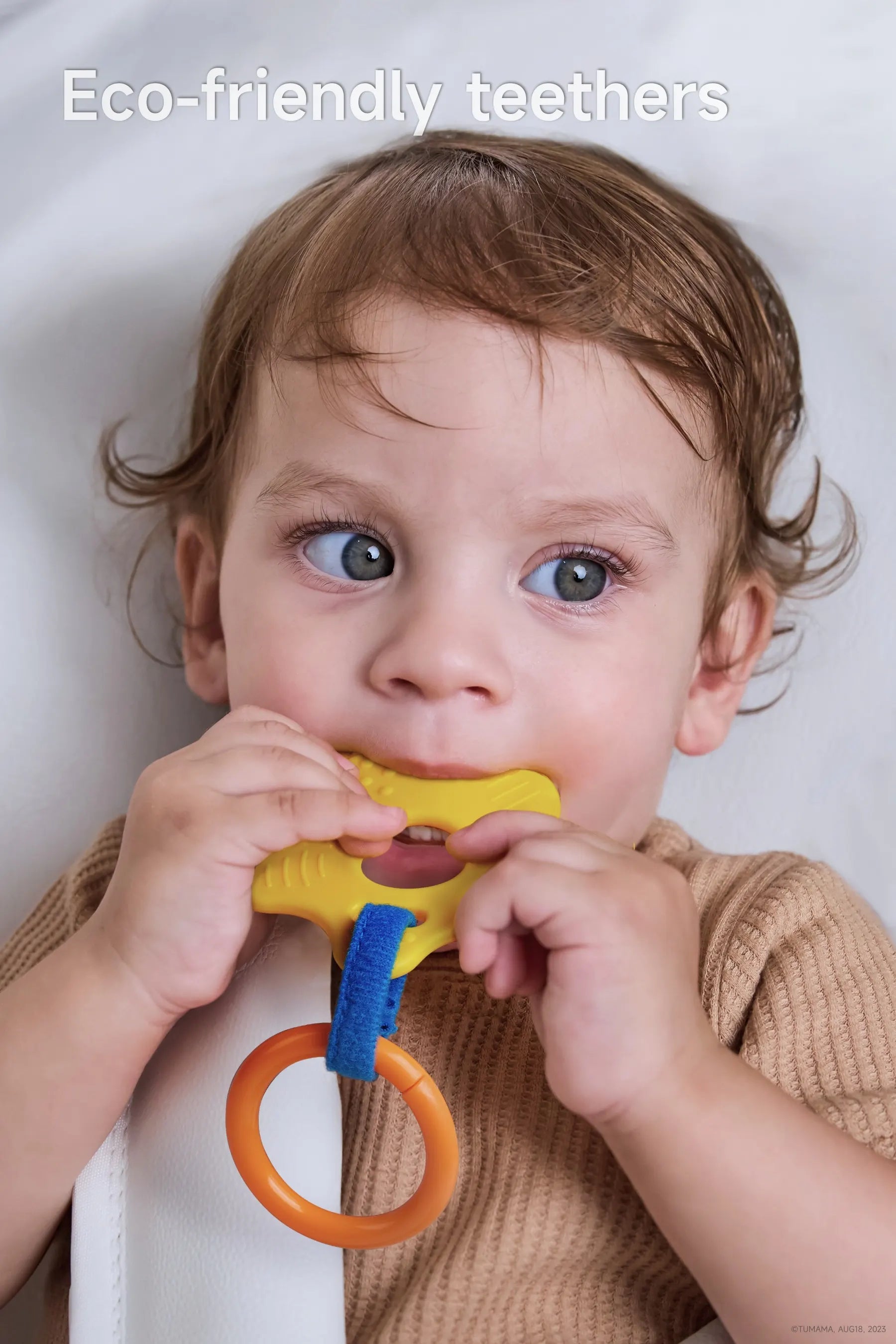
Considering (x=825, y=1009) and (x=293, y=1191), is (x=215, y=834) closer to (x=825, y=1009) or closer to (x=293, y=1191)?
(x=293, y=1191)

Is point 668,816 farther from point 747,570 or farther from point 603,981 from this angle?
point 603,981

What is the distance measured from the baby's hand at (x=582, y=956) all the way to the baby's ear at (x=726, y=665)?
1.26 ft

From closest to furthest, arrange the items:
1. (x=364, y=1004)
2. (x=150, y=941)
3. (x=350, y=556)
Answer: (x=364, y=1004)
(x=150, y=941)
(x=350, y=556)

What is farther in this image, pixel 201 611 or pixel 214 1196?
pixel 201 611

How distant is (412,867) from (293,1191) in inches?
9.8

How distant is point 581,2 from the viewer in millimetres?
1479

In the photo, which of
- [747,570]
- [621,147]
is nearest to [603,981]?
[747,570]

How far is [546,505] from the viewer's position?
3.31 ft

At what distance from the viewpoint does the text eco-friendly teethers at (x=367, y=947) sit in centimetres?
85

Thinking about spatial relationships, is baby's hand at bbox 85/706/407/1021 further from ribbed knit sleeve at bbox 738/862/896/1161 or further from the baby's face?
ribbed knit sleeve at bbox 738/862/896/1161

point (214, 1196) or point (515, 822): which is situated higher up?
point (515, 822)

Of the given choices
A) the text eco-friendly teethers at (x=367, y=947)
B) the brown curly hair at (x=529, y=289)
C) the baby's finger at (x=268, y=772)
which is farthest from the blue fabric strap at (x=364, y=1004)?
the brown curly hair at (x=529, y=289)

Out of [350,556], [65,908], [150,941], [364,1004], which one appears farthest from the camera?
[65,908]

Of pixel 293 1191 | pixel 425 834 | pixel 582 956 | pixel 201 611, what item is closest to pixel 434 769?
pixel 425 834
